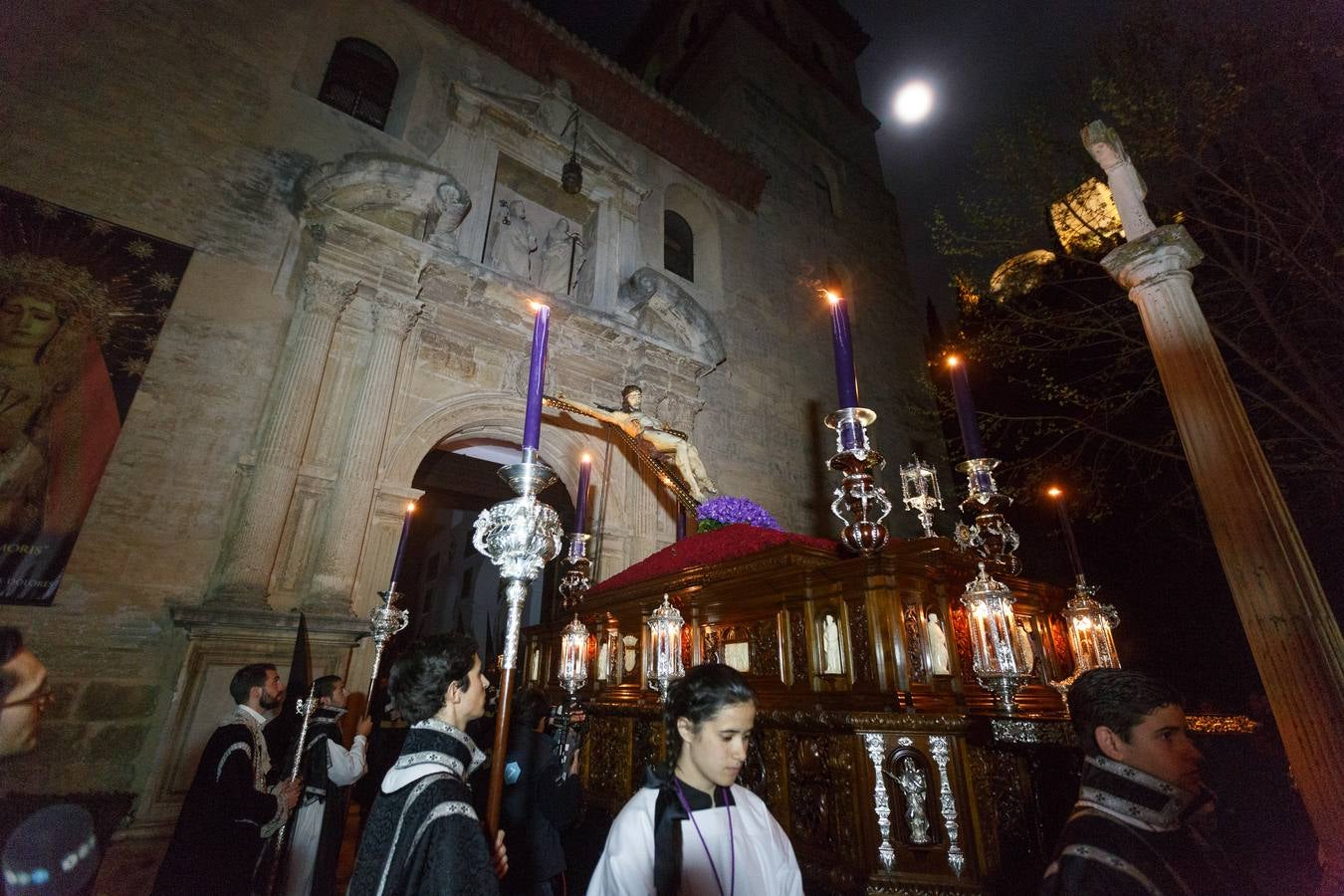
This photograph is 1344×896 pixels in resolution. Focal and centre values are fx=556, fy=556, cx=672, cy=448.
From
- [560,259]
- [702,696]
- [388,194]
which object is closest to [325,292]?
[388,194]

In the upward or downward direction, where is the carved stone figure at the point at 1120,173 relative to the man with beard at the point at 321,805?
upward

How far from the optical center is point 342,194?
5.94 meters

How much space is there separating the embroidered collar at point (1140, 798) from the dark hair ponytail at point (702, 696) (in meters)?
0.92

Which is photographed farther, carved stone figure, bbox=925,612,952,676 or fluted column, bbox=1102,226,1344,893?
carved stone figure, bbox=925,612,952,676

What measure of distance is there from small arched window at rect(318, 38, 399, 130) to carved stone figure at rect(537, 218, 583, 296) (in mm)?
2600

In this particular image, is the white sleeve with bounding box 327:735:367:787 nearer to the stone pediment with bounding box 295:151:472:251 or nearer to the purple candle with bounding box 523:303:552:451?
the purple candle with bounding box 523:303:552:451

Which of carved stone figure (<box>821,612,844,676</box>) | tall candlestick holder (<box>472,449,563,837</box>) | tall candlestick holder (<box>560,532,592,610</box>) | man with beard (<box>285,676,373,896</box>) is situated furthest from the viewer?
tall candlestick holder (<box>560,532,592,610</box>)

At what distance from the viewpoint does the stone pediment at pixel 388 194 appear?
591 centimetres

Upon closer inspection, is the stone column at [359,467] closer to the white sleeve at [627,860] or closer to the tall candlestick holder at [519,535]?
the tall candlestick holder at [519,535]

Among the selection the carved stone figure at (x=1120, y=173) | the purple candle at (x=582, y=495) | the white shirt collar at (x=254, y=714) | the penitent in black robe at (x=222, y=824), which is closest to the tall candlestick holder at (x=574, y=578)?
the purple candle at (x=582, y=495)

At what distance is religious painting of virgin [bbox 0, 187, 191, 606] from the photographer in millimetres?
4012

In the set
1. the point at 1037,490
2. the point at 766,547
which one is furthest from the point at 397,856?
the point at 1037,490

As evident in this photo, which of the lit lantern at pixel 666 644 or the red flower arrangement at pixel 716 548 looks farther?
the red flower arrangement at pixel 716 548

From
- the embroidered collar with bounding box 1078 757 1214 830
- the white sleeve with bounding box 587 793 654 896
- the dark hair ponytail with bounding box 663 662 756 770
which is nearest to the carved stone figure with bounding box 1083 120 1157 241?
the embroidered collar with bounding box 1078 757 1214 830
